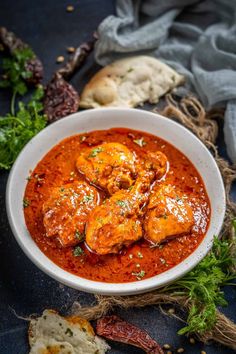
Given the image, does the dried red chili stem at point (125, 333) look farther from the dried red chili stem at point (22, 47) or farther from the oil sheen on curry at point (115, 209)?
the dried red chili stem at point (22, 47)

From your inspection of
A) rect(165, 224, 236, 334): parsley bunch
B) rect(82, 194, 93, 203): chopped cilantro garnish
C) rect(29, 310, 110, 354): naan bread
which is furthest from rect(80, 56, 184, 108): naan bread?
A: rect(29, 310, 110, 354): naan bread

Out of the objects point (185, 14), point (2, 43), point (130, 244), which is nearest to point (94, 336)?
point (130, 244)

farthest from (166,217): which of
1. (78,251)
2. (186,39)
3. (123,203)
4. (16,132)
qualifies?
(186,39)

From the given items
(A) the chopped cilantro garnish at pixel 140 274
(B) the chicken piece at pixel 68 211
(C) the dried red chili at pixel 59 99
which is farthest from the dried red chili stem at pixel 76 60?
(A) the chopped cilantro garnish at pixel 140 274

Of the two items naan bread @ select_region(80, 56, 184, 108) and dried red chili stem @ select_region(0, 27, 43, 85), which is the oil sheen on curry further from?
dried red chili stem @ select_region(0, 27, 43, 85)

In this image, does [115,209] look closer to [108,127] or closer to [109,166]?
[109,166]

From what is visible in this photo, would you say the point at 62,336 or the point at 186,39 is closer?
the point at 62,336

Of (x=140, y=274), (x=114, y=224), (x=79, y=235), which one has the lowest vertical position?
(x=140, y=274)

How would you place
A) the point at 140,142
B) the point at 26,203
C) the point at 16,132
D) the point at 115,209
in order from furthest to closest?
the point at 16,132, the point at 140,142, the point at 26,203, the point at 115,209
